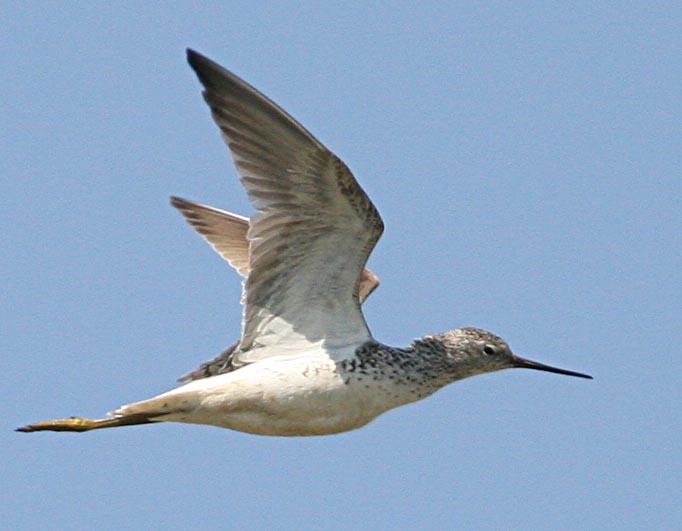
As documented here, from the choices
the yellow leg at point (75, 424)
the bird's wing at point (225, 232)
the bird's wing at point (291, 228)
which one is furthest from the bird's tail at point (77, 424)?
the bird's wing at point (225, 232)

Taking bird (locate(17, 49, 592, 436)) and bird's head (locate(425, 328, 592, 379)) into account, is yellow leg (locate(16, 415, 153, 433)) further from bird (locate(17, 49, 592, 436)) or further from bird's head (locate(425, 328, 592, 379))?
bird's head (locate(425, 328, 592, 379))

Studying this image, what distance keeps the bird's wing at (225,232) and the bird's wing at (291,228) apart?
177 centimetres

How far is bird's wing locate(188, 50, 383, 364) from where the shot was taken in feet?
33.0

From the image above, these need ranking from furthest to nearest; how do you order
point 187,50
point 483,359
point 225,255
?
point 225,255 → point 483,359 → point 187,50

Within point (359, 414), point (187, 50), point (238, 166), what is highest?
point (187, 50)

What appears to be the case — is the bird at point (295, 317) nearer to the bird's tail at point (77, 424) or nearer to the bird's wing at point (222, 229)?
the bird's tail at point (77, 424)

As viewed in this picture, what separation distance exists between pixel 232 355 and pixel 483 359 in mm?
2007

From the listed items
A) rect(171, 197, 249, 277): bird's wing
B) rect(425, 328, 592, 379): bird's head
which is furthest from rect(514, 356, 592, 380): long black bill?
rect(171, 197, 249, 277): bird's wing

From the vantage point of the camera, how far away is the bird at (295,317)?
33.3 ft

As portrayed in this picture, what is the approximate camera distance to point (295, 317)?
10820mm

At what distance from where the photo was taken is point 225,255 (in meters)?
12.8

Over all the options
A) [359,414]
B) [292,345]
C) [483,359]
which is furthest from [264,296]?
[483,359]

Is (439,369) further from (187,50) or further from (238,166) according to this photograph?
(187,50)

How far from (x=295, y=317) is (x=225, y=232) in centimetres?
235
